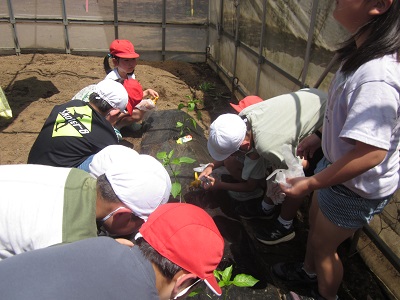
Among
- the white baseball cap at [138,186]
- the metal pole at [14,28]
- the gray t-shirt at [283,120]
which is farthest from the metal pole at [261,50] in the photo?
the metal pole at [14,28]

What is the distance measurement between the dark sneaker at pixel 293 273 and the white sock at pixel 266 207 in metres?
0.56

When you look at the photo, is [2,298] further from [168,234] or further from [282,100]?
[282,100]

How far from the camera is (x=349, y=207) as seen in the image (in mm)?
1617

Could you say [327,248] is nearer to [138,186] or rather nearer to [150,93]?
[138,186]

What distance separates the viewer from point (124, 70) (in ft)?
14.1

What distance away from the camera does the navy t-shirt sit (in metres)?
2.49

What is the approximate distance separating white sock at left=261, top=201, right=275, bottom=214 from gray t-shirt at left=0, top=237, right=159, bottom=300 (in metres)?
1.83

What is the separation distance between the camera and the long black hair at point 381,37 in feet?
4.21

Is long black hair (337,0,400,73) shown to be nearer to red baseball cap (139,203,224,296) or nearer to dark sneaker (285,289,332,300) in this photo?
red baseball cap (139,203,224,296)

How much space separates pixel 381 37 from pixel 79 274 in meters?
1.28

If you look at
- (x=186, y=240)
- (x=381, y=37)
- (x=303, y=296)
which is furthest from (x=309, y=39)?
(x=186, y=240)

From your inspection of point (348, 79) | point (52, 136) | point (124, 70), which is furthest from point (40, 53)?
point (348, 79)

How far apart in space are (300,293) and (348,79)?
1.36 m

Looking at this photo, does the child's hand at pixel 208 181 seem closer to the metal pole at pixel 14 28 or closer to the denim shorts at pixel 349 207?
the denim shorts at pixel 349 207
